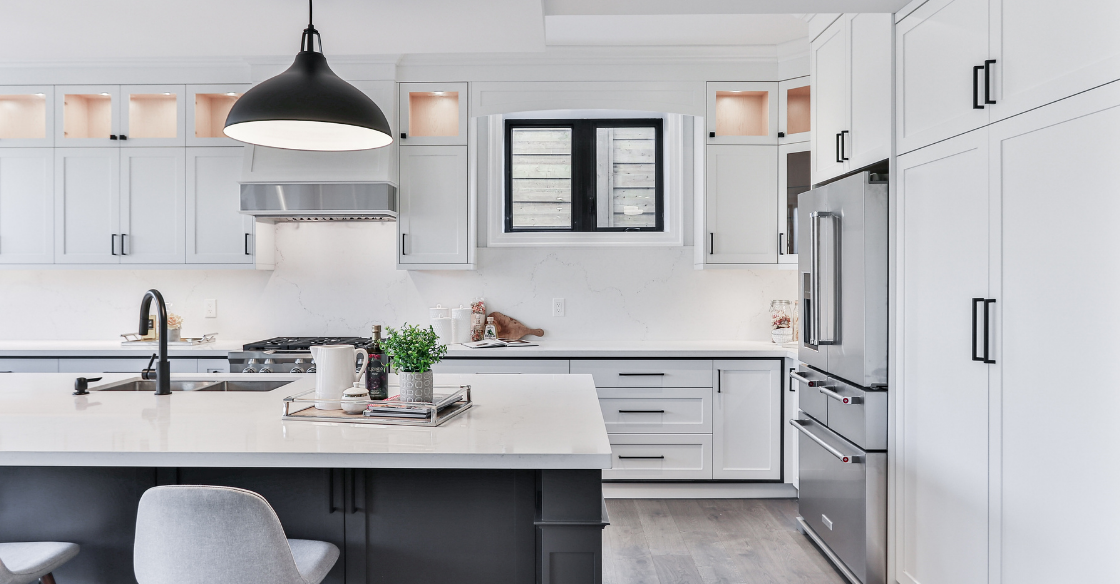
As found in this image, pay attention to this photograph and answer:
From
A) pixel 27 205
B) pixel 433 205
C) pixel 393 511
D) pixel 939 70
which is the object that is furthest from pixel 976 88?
pixel 27 205

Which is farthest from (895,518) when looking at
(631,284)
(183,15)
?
(183,15)

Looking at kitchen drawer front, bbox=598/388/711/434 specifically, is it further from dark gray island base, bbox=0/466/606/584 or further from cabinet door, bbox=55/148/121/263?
cabinet door, bbox=55/148/121/263

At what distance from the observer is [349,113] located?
1.89 meters

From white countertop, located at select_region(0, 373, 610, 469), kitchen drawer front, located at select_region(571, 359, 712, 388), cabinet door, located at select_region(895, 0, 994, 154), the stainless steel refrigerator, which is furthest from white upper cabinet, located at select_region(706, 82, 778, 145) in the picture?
white countertop, located at select_region(0, 373, 610, 469)

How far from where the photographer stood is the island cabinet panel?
5.72 ft

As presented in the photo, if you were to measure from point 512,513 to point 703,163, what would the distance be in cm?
274

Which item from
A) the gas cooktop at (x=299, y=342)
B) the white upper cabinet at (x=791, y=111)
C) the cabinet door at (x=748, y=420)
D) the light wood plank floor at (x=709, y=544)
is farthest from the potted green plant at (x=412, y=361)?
the white upper cabinet at (x=791, y=111)

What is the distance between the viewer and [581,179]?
4.28 metres

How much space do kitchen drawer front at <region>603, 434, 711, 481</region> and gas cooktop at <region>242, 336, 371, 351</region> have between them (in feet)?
5.19

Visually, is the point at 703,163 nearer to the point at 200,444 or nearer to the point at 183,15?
the point at 183,15

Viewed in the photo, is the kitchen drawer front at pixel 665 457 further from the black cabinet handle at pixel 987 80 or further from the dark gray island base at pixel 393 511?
the black cabinet handle at pixel 987 80

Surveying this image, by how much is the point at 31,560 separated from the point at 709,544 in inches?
98.7

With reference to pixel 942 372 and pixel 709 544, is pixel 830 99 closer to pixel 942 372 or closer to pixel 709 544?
pixel 942 372

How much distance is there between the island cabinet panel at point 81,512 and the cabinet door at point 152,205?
2.42 metres
